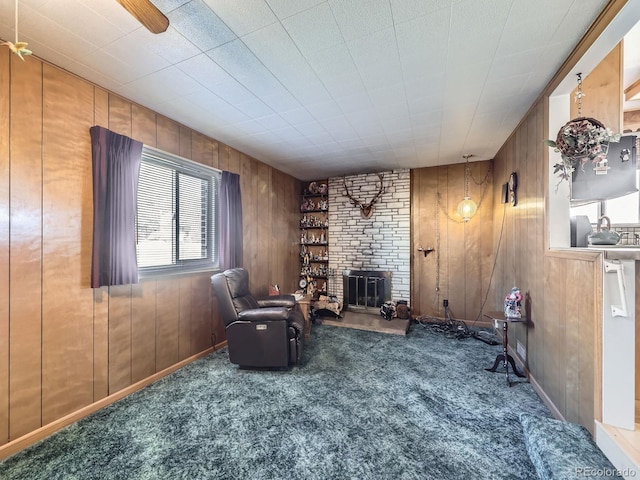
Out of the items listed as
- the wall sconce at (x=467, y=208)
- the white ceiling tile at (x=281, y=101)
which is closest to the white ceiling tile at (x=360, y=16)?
the white ceiling tile at (x=281, y=101)

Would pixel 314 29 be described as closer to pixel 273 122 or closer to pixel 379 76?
pixel 379 76

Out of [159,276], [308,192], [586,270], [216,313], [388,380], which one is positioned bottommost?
[388,380]

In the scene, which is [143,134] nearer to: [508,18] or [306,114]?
[306,114]

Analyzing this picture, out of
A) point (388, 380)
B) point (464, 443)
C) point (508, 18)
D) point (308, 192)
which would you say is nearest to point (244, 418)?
point (388, 380)

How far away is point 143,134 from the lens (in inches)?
99.0

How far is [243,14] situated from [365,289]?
4.27 m

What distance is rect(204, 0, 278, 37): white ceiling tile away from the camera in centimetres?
141

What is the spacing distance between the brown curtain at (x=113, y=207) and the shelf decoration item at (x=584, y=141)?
3474 mm

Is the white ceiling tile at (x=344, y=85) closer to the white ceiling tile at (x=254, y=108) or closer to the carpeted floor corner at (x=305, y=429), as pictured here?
the white ceiling tile at (x=254, y=108)

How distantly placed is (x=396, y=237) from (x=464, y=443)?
3.37m

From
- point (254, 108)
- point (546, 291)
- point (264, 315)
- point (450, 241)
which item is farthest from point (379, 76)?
point (450, 241)

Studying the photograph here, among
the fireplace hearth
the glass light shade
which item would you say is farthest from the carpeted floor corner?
the glass light shade

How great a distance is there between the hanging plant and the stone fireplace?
9.45 feet

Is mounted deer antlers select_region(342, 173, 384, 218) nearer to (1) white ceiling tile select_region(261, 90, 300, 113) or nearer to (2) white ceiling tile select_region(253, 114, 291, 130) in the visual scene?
(2) white ceiling tile select_region(253, 114, 291, 130)
